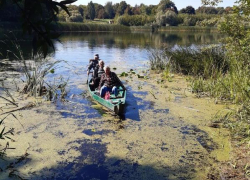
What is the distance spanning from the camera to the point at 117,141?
504 cm

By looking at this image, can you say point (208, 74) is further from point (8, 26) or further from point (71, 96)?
point (8, 26)

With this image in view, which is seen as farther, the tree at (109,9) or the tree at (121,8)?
the tree at (109,9)

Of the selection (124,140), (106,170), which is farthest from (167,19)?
(106,170)

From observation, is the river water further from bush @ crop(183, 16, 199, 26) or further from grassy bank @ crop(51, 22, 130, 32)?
bush @ crop(183, 16, 199, 26)

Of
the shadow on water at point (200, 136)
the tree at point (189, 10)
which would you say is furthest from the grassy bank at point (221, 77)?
the tree at point (189, 10)

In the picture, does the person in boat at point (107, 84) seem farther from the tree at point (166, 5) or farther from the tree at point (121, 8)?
the tree at point (121, 8)

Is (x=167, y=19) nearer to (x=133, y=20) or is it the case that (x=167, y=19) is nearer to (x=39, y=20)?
(x=133, y=20)

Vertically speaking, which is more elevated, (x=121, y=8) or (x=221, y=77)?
(x=121, y=8)

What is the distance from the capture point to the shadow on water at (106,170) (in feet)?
12.6

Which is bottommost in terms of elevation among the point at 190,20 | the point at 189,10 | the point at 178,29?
the point at 178,29

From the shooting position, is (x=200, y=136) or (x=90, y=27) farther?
(x=90, y=27)

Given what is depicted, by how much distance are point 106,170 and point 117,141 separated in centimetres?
107

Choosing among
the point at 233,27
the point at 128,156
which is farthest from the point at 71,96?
the point at 233,27

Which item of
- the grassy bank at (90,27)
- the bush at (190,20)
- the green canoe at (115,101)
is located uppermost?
the bush at (190,20)
